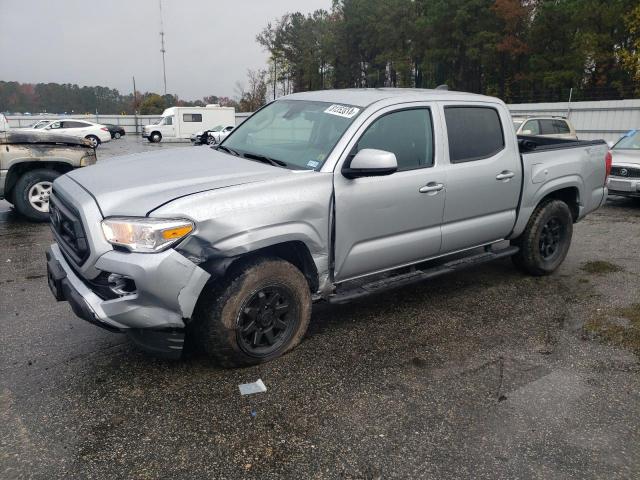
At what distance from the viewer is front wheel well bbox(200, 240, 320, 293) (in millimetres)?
3248

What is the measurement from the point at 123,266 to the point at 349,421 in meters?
1.52

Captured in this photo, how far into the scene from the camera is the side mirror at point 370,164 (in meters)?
3.41

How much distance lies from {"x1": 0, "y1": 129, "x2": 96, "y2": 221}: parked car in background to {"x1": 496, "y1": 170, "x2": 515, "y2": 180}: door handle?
6402 mm

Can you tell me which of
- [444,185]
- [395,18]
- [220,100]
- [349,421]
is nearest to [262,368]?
[349,421]

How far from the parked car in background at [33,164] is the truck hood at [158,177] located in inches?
177

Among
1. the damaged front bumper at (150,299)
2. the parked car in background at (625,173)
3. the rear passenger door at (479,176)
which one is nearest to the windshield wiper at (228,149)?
the damaged front bumper at (150,299)

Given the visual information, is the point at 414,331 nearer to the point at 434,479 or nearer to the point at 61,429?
the point at 434,479

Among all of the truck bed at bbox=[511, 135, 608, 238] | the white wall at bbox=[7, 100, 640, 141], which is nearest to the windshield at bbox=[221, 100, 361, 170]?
the truck bed at bbox=[511, 135, 608, 238]

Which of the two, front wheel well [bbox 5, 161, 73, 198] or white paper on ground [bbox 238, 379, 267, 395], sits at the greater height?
front wheel well [bbox 5, 161, 73, 198]

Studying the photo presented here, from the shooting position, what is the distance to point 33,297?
15.6 feet

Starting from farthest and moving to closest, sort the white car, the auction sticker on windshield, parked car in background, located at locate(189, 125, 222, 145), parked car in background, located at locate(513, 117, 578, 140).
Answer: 1. the white car
2. parked car in background, located at locate(189, 125, 222, 145)
3. parked car in background, located at locate(513, 117, 578, 140)
4. the auction sticker on windshield

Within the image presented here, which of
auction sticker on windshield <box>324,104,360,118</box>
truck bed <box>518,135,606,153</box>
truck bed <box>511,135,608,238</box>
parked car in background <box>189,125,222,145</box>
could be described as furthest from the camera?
parked car in background <box>189,125,222,145</box>

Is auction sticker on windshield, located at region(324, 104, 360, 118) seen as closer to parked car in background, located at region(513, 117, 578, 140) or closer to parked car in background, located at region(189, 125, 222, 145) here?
parked car in background, located at region(513, 117, 578, 140)

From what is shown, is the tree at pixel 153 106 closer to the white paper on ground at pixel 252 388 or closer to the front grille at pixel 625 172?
the front grille at pixel 625 172
